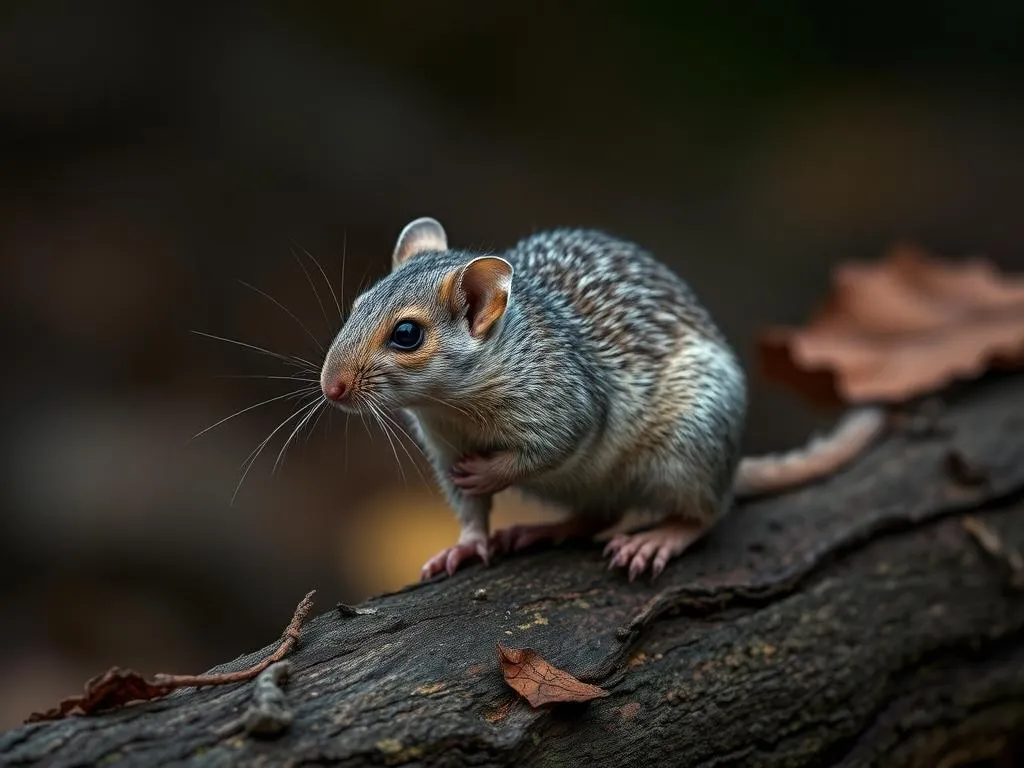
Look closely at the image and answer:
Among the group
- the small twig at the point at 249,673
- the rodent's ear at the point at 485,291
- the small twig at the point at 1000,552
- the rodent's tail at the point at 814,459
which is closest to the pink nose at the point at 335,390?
the rodent's ear at the point at 485,291

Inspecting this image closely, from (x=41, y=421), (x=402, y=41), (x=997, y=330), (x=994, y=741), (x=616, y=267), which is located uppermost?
(x=402, y=41)

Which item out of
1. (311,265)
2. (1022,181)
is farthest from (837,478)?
(1022,181)

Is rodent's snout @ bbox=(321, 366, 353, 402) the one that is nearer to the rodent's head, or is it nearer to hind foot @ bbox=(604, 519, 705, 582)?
the rodent's head

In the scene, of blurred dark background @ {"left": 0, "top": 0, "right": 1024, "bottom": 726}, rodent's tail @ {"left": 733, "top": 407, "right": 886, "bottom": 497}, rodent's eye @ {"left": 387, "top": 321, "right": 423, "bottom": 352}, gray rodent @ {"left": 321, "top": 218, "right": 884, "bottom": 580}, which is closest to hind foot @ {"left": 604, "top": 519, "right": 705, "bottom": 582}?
gray rodent @ {"left": 321, "top": 218, "right": 884, "bottom": 580}

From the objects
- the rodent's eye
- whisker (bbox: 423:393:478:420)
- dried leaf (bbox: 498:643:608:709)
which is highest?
the rodent's eye

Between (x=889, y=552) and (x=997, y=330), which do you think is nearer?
(x=889, y=552)

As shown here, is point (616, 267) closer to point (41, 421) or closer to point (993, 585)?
point (993, 585)
